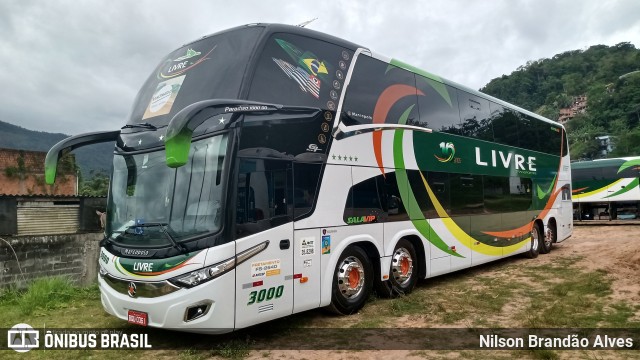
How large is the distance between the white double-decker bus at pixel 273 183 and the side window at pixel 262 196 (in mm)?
16

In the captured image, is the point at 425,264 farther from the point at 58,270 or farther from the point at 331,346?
the point at 58,270

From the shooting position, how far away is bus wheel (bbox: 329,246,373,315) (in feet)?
21.3

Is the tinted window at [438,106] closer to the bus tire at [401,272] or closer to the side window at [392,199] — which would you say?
the side window at [392,199]

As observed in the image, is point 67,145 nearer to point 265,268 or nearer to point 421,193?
point 265,268

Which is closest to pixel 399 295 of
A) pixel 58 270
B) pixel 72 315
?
pixel 72 315

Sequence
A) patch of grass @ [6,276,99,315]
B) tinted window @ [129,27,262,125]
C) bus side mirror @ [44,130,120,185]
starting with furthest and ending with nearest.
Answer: patch of grass @ [6,276,99,315] < bus side mirror @ [44,130,120,185] < tinted window @ [129,27,262,125]

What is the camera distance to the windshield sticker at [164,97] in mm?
5957

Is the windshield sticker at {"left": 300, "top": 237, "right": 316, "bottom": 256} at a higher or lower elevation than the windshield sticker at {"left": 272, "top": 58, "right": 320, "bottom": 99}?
lower

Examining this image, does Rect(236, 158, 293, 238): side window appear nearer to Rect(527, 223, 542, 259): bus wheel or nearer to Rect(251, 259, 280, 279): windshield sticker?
Rect(251, 259, 280, 279): windshield sticker

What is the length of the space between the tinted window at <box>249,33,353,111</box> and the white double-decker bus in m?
0.02

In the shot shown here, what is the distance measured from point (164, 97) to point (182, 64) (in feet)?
2.00

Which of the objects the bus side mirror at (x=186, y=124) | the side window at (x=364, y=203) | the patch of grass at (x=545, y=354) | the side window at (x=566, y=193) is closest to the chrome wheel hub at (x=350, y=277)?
the side window at (x=364, y=203)

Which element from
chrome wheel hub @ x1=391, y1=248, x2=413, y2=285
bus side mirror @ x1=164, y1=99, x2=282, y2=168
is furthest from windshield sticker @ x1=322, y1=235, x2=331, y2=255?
bus side mirror @ x1=164, y1=99, x2=282, y2=168

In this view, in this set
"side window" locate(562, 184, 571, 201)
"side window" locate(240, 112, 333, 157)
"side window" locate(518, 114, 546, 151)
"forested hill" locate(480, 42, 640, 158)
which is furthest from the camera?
"forested hill" locate(480, 42, 640, 158)
